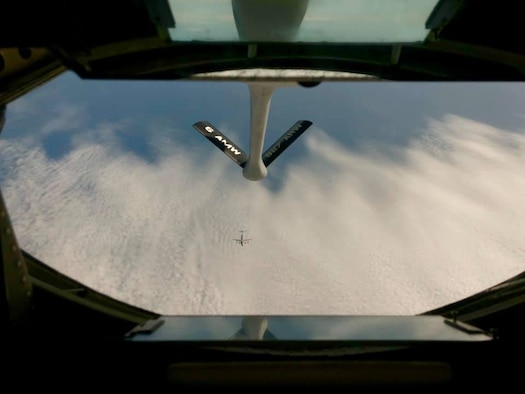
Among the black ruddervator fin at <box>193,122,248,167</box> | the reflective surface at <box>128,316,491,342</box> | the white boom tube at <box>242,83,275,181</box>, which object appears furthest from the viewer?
the black ruddervator fin at <box>193,122,248,167</box>

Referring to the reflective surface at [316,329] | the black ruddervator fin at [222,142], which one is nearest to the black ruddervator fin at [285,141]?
the black ruddervator fin at [222,142]

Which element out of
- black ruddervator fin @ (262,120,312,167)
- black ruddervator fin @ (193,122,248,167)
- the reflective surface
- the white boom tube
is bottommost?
the reflective surface

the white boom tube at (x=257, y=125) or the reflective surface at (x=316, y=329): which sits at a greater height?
the white boom tube at (x=257, y=125)

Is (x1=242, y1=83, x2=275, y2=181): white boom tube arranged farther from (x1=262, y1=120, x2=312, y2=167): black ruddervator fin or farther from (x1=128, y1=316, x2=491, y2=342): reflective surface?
(x1=128, y1=316, x2=491, y2=342): reflective surface

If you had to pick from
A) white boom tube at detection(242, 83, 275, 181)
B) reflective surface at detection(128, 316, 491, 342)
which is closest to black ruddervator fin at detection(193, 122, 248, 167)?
white boom tube at detection(242, 83, 275, 181)

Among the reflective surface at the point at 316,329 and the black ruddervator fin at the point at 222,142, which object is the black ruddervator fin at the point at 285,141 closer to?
the black ruddervator fin at the point at 222,142

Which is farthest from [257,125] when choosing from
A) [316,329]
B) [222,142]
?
[316,329]

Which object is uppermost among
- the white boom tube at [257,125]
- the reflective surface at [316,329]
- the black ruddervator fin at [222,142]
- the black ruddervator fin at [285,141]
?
the black ruddervator fin at [285,141]
